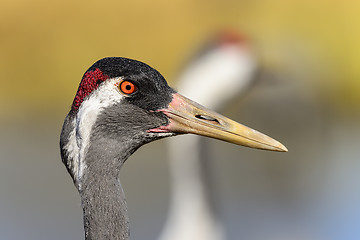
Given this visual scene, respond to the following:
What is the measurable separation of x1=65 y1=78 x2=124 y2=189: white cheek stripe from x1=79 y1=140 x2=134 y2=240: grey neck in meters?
0.03

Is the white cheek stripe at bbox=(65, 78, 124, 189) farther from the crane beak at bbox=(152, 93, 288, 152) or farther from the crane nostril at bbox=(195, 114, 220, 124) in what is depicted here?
the crane nostril at bbox=(195, 114, 220, 124)

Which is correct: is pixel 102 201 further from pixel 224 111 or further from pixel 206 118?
pixel 224 111

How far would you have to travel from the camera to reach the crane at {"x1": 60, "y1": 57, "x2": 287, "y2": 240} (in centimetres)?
263

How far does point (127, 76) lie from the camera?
2660mm

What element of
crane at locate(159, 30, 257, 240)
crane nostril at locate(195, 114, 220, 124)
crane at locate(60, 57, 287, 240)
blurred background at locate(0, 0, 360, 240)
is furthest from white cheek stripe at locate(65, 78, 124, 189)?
blurred background at locate(0, 0, 360, 240)

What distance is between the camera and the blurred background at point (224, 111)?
317 inches

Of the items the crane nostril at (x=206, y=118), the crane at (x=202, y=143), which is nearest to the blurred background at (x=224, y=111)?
the crane at (x=202, y=143)

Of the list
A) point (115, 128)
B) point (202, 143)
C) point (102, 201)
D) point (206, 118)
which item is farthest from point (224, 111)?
point (102, 201)

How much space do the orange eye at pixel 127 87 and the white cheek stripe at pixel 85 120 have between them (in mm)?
19

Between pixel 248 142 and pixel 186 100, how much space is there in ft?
0.95

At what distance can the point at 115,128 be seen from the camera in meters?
2.71

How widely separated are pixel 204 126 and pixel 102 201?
49 cm

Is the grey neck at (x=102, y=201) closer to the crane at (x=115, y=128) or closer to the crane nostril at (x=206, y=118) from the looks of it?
the crane at (x=115, y=128)
